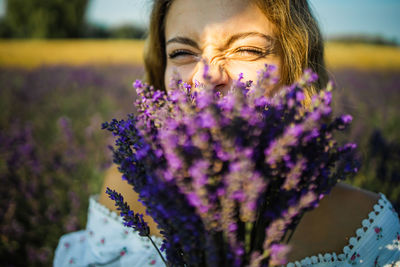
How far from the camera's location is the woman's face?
1370 millimetres

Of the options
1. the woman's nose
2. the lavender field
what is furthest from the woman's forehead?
the lavender field

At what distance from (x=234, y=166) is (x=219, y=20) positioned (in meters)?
1.05

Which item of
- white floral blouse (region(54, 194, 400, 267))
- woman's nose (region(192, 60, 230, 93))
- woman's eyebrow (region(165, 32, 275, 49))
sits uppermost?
woman's eyebrow (region(165, 32, 275, 49))

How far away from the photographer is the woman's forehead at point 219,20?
1378 millimetres

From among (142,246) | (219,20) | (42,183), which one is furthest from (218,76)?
(42,183)

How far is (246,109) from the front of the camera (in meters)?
0.61

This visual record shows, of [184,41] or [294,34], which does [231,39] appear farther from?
[294,34]

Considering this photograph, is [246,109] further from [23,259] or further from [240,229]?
[23,259]

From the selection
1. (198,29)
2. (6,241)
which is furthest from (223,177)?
(6,241)

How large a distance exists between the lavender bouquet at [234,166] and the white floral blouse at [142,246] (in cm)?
86

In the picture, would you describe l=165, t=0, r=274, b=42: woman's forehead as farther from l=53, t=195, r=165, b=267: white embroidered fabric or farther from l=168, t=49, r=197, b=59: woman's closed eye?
l=53, t=195, r=165, b=267: white embroidered fabric

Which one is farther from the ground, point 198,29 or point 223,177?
point 198,29

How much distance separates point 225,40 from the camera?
137cm

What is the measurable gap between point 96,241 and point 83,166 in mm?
1899
